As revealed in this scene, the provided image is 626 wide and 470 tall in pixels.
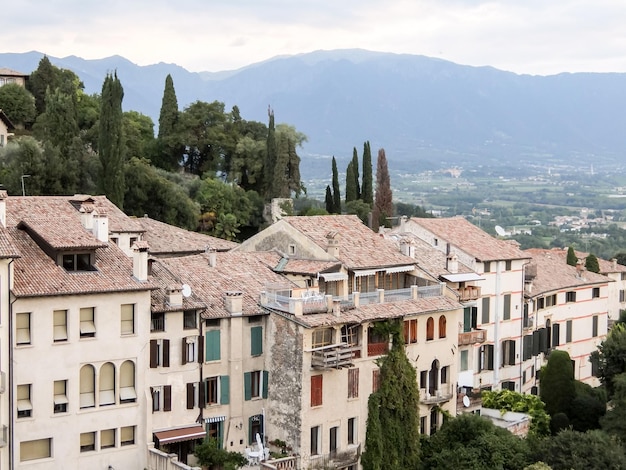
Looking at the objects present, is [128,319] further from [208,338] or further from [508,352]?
[508,352]

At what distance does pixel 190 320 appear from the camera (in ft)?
129

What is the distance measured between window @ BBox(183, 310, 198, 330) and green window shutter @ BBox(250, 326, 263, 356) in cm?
261

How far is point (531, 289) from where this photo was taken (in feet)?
197

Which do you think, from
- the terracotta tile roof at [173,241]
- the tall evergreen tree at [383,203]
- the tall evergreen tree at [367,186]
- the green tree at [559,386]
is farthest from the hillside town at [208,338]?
the tall evergreen tree at [367,186]

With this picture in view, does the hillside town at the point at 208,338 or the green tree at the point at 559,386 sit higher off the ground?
the hillside town at the point at 208,338

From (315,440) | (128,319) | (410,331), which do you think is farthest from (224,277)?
(410,331)

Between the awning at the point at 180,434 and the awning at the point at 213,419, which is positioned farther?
the awning at the point at 213,419

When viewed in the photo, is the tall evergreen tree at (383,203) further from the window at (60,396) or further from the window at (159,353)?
the window at (60,396)

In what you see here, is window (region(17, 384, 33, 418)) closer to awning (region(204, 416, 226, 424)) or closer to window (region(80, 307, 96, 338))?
window (region(80, 307, 96, 338))

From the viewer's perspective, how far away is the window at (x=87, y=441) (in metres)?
36.1

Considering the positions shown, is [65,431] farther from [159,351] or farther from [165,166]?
[165,166]

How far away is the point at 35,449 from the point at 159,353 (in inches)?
227

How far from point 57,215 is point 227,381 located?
906 centimetres

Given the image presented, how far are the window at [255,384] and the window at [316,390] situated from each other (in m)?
2.02
